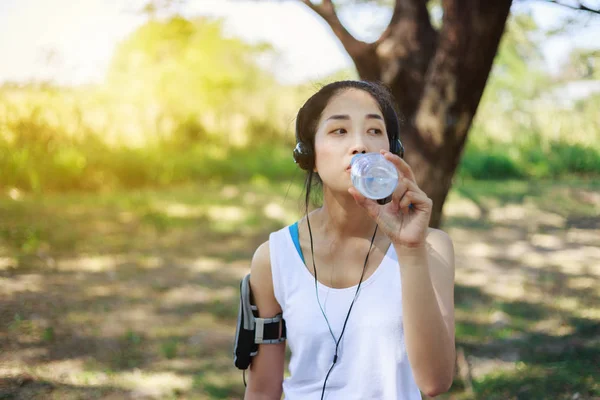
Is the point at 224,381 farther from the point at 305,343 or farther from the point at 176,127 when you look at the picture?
the point at 176,127

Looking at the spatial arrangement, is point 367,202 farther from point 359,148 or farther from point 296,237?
point 296,237

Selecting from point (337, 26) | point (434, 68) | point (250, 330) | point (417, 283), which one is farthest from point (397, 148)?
point (337, 26)

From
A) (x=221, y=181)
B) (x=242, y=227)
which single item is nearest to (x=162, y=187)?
(x=221, y=181)

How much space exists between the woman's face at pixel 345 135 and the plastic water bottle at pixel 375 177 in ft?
0.35

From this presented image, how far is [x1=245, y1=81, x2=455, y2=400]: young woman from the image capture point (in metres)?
1.59

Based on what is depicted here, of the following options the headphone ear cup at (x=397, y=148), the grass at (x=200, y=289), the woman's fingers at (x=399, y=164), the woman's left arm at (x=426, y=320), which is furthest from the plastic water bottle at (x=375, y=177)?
the grass at (x=200, y=289)

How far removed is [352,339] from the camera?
1762 mm

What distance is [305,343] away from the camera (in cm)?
180

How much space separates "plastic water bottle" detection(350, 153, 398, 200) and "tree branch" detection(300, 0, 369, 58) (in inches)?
93.2

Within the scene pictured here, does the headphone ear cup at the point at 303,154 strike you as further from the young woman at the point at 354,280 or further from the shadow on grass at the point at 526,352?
the shadow on grass at the point at 526,352

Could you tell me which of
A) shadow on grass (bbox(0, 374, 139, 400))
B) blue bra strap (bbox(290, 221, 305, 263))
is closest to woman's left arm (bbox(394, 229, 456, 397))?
blue bra strap (bbox(290, 221, 305, 263))

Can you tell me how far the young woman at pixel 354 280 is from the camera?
62.7 inches

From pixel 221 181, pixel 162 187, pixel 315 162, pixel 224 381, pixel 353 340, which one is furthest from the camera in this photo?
pixel 221 181

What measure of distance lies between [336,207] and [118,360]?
2907mm
